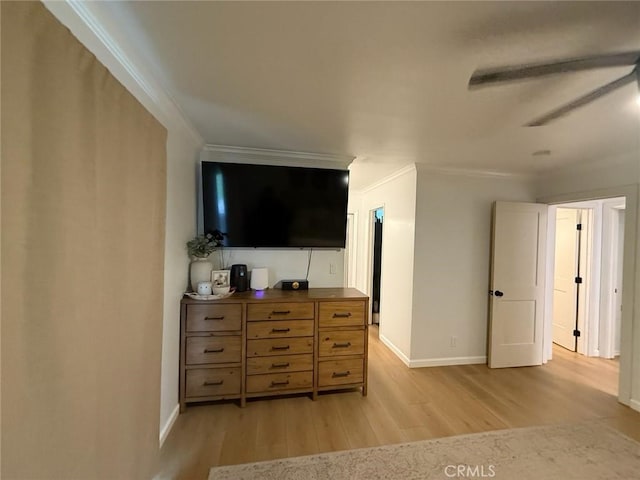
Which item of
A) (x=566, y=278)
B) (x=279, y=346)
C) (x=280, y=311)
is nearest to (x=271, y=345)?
(x=279, y=346)

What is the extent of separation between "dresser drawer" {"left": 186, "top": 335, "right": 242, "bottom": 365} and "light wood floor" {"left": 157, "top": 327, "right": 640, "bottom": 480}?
1.39 ft

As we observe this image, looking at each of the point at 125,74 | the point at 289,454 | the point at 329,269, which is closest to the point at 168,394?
the point at 289,454

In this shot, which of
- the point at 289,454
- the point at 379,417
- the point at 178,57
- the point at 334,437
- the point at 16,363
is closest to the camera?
the point at 16,363

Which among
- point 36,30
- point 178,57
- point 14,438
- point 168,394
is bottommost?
point 168,394

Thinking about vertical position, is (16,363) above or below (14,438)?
above

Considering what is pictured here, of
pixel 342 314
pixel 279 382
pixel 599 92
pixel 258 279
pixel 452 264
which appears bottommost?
pixel 279 382

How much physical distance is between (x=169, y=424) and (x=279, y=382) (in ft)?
2.84

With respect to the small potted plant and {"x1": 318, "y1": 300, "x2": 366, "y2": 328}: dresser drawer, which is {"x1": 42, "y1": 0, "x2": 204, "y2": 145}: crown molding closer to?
Answer: the small potted plant

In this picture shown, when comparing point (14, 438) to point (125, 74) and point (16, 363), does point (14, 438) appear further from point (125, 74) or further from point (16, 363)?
point (125, 74)

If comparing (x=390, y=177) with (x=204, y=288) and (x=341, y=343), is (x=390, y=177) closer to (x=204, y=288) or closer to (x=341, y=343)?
(x=341, y=343)

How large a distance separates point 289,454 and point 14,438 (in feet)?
5.26

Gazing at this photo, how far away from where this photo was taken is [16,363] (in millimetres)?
761
